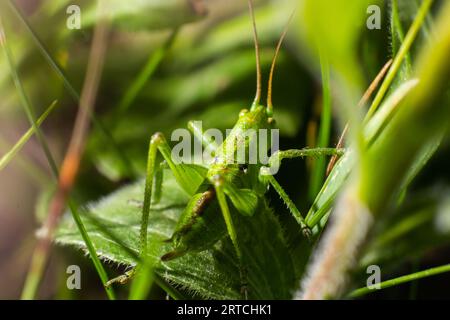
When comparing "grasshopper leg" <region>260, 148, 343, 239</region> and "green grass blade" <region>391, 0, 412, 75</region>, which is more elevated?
"green grass blade" <region>391, 0, 412, 75</region>

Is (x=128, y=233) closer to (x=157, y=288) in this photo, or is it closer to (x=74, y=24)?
(x=157, y=288)

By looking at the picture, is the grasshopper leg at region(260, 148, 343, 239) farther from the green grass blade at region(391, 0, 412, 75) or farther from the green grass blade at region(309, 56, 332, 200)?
the green grass blade at region(391, 0, 412, 75)

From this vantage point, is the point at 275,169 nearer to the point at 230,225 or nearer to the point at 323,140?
the point at 323,140

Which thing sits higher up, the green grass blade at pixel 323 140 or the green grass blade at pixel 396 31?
the green grass blade at pixel 396 31

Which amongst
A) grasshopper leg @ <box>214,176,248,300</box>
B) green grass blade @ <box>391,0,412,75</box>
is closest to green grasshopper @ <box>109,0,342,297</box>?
grasshopper leg @ <box>214,176,248,300</box>

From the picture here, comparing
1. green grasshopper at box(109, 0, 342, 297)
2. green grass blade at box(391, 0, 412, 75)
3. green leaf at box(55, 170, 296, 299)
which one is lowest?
green leaf at box(55, 170, 296, 299)

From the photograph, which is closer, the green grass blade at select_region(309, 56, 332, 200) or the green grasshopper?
the green grasshopper

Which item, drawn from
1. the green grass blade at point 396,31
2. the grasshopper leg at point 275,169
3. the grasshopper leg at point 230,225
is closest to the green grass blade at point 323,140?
the grasshopper leg at point 275,169

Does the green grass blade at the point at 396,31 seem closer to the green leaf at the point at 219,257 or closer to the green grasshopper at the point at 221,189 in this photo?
the green grasshopper at the point at 221,189

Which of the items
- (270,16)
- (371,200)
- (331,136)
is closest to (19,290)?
(331,136)
